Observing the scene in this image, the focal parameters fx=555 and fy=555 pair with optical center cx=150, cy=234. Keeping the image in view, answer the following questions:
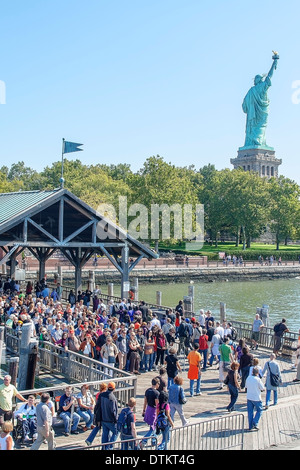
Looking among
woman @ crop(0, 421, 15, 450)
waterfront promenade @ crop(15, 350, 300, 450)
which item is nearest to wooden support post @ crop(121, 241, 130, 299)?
waterfront promenade @ crop(15, 350, 300, 450)

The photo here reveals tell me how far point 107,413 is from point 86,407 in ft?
5.33

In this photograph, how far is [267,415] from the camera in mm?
13477

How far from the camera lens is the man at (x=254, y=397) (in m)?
12.2

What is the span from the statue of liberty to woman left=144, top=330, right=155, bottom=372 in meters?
110

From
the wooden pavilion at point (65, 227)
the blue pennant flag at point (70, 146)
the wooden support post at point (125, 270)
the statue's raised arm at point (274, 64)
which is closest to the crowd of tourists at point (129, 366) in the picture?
the wooden support post at point (125, 270)

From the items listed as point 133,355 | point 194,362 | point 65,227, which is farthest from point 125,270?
point 194,362

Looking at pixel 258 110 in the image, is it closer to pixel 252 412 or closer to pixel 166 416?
pixel 252 412

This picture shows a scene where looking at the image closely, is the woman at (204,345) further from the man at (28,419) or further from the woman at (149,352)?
the man at (28,419)

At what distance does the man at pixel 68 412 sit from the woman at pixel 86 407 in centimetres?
21

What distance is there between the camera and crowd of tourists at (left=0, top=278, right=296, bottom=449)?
1024 centimetres

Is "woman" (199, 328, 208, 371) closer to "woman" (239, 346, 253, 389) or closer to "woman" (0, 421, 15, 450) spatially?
"woman" (239, 346, 253, 389)

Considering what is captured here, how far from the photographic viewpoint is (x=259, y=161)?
123 m

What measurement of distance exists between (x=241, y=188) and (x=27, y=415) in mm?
83886

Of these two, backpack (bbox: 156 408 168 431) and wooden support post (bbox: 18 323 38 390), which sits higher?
wooden support post (bbox: 18 323 38 390)
